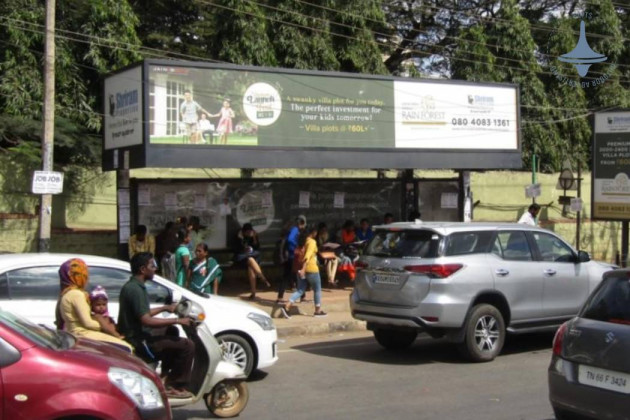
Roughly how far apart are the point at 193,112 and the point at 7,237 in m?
4.93

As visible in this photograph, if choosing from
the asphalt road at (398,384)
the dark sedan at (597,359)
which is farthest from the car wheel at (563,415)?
the asphalt road at (398,384)

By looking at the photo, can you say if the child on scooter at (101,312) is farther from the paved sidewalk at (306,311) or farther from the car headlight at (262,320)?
the paved sidewalk at (306,311)

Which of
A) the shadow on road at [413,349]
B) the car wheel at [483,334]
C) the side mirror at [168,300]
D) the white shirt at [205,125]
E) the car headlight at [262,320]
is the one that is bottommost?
the shadow on road at [413,349]

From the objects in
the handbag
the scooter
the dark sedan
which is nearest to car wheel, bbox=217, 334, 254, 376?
the scooter

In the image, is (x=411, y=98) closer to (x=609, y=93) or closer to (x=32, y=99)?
(x=32, y=99)

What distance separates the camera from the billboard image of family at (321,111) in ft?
44.6

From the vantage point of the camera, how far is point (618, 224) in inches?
982

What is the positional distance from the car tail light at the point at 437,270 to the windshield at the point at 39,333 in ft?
16.8

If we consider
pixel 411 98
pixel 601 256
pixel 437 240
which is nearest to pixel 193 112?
pixel 411 98

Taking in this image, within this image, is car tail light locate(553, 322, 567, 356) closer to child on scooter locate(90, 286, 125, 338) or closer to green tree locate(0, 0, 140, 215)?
child on scooter locate(90, 286, 125, 338)

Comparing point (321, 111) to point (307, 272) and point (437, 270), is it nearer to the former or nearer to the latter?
point (307, 272)

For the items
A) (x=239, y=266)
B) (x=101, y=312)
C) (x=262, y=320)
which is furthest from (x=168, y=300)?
(x=239, y=266)

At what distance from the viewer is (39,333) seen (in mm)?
5117

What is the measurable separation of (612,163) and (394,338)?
33.7 feet
